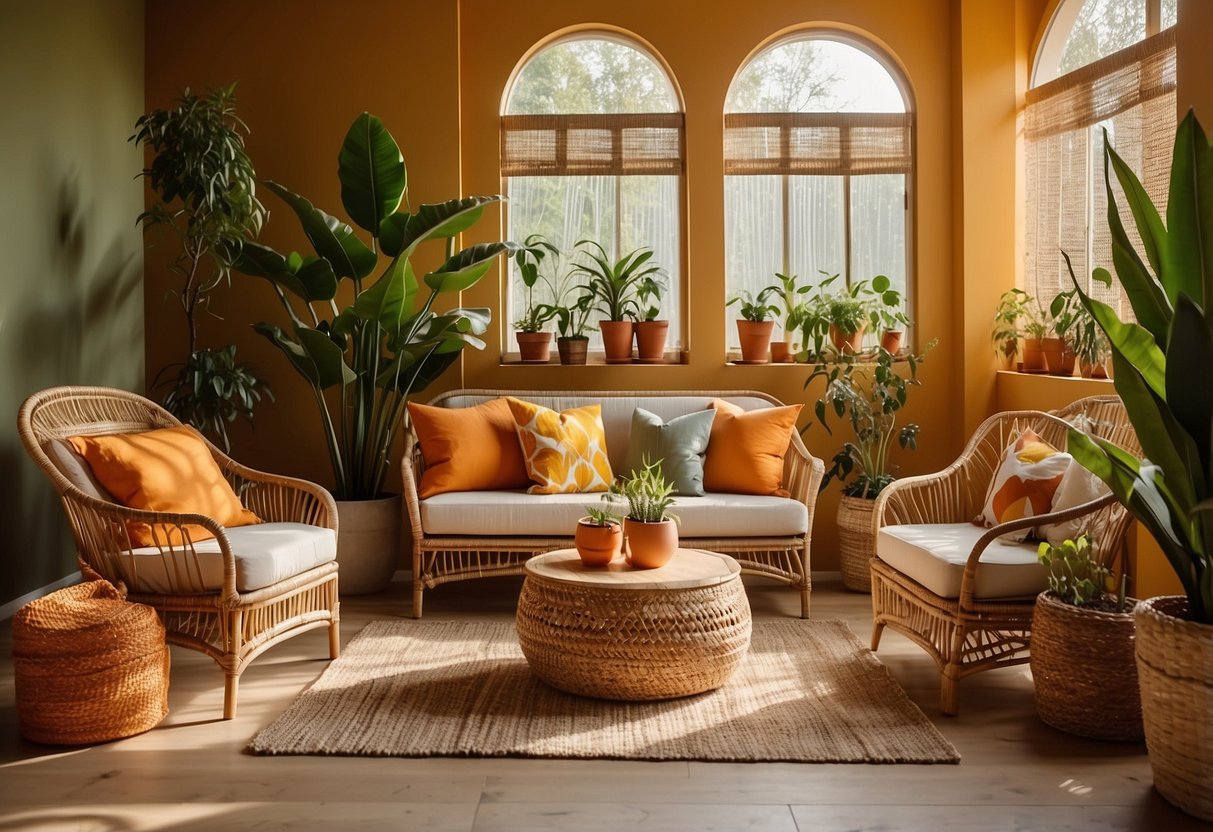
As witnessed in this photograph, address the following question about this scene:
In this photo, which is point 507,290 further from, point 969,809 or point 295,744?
point 969,809

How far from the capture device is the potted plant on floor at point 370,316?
14.9 feet

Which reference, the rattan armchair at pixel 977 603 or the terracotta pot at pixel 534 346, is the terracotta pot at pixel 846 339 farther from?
the terracotta pot at pixel 534 346

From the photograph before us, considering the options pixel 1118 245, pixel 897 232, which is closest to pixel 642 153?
pixel 897 232

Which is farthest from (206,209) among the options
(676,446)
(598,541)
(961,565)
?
(961,565)

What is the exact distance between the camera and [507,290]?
5430 mm

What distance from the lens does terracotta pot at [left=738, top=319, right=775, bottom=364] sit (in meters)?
5.20

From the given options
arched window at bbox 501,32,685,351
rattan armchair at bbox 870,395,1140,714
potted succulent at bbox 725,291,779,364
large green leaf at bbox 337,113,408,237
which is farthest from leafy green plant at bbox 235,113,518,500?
rattan armchair at bbox 870,395,1140,714

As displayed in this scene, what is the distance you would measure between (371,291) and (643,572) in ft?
Answer: 6.19

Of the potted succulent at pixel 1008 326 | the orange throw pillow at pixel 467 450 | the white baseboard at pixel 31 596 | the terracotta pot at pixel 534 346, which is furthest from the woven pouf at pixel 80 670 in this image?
the potted succulent at pixel 1008 326

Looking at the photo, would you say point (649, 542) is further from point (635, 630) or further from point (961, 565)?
point (961, 565)

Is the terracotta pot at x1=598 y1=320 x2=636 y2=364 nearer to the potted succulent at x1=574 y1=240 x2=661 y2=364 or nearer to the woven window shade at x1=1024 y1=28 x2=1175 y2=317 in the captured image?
the potted succulent at x1=574 y1=240 x2=661 y2=364

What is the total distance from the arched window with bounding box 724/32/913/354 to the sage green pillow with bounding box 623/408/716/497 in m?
1.02

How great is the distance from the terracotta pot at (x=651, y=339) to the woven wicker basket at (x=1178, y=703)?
299 cm

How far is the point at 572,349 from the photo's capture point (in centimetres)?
524
